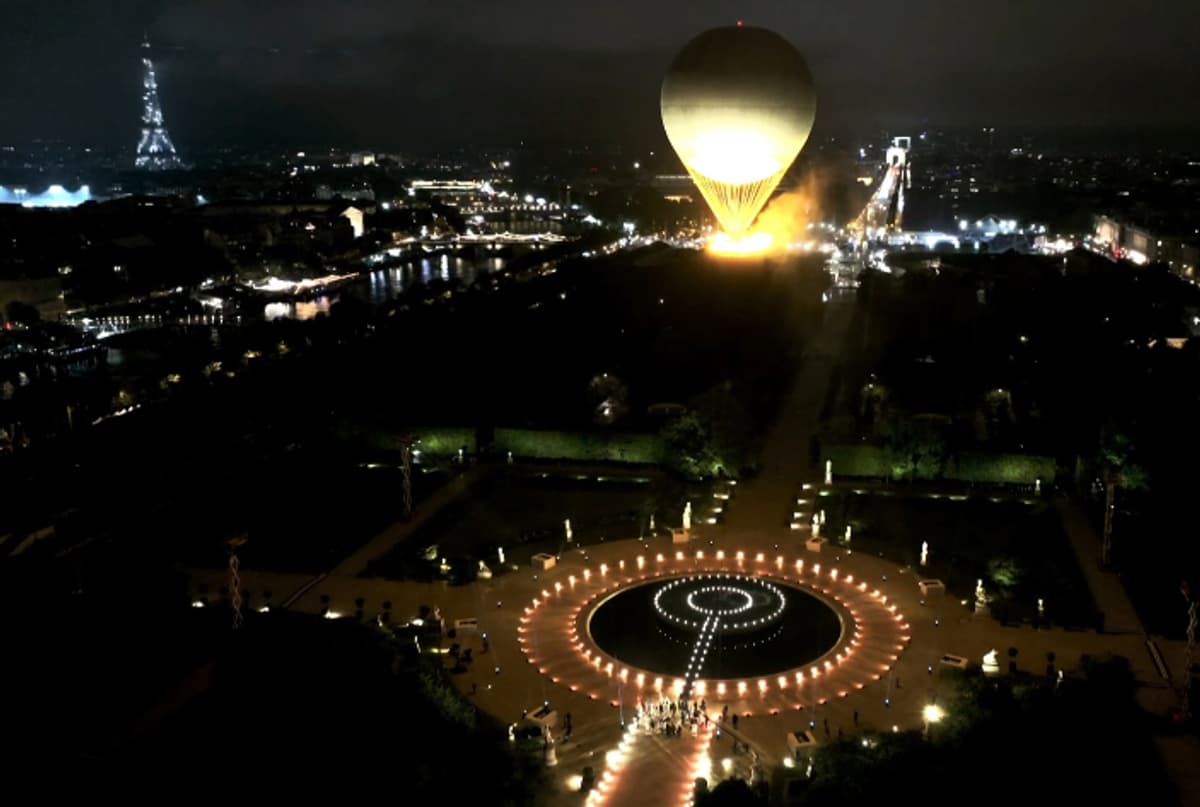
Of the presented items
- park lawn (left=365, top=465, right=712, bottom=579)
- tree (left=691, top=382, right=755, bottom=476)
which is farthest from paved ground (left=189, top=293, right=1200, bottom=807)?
tree (left=691, top=382, right=755, bottom=476)

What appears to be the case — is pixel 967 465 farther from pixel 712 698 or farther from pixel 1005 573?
pixel 712 698


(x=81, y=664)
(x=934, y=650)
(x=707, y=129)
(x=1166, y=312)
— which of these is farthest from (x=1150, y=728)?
(x=1166, y=312)

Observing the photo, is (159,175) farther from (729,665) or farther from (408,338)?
(729,665)

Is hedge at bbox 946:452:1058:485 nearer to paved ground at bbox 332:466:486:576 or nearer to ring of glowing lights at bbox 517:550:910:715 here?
ring of glowing lights at bbox 517:550:910:715

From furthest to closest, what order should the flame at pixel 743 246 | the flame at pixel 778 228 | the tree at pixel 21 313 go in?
the flame at pixel 778 228 → the flame at pixel 743 246 → the tree at pixel 21 313

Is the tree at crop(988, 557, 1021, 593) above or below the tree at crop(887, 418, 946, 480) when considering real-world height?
below

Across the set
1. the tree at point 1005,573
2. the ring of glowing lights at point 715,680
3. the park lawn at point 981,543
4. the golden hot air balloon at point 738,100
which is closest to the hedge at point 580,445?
the park lawn at point 981,543

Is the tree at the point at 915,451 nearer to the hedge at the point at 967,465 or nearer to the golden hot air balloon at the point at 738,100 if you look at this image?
the hedge at the point at 967,465
